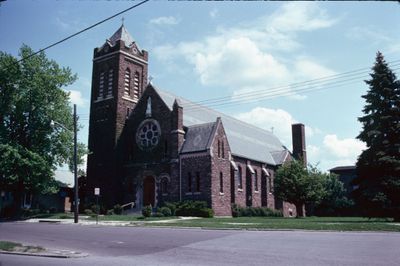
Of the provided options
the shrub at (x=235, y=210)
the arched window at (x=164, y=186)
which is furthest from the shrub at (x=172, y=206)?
the shrub at (x=235, y=210)

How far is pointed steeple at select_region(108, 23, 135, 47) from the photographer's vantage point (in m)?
46.4

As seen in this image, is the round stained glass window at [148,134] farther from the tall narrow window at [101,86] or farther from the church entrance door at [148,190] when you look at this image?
the tall narrow window at [101,86]

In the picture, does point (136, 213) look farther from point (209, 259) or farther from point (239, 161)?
point (209, 259)

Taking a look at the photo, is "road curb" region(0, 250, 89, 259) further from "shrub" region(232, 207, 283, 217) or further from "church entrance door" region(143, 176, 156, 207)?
"shrub" region(232, 207, 283, 217)

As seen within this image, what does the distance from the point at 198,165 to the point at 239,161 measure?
794 centimetres

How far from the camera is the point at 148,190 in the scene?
40938 millimetres

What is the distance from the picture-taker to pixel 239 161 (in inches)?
1722

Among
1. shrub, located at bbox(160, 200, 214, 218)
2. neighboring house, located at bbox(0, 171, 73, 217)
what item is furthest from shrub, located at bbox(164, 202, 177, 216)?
neighboring house, located at bbox(0, 171, 73, 217)

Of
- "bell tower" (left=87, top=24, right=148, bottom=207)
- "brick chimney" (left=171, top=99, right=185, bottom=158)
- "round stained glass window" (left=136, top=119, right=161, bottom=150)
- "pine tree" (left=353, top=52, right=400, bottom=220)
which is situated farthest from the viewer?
"bell tower" (left=87, top=24, right=148, bottom=207)

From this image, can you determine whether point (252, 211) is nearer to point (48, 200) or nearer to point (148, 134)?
point (148, 134)

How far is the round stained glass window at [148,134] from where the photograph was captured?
Answer: 4131cm

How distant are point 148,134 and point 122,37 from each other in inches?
497

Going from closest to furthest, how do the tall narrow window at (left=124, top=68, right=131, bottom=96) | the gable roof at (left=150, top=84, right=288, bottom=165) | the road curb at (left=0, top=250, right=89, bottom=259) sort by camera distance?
the road curb at (left=0, top=250, right=89, bottom=259) < the gable roof at (left=150, top=84, right=288, bottom=165) < the tall narrow window at (left=124, top=68, right=131, bottom=96)

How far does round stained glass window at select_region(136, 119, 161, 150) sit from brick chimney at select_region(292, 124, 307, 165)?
83.3 ft
